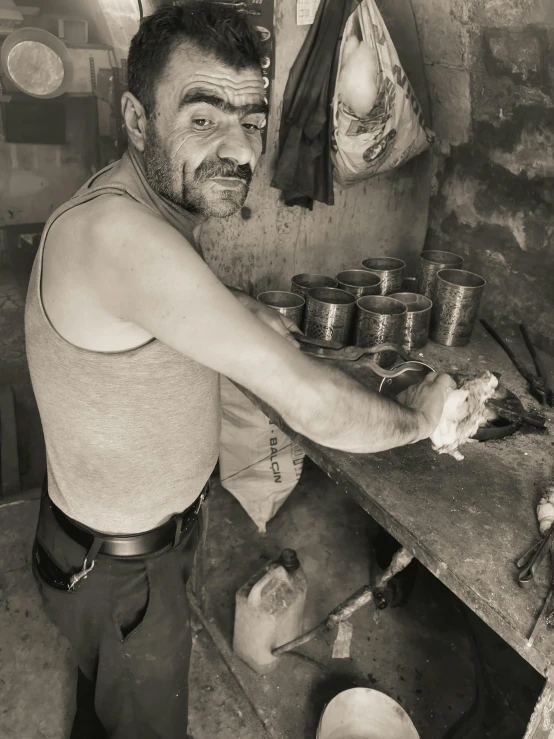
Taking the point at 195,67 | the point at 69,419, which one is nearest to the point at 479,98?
the point at 195,67

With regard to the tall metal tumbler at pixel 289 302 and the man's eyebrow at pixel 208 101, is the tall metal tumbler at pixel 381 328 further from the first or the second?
the man's eyebrow at pixel 208 101

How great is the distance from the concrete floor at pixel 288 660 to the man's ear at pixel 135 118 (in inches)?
73.1

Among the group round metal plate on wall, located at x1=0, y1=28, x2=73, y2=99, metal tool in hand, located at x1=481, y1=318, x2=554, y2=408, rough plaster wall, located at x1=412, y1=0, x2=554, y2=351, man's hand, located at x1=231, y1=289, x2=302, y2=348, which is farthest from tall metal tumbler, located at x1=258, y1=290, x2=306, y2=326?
round metal plate on wall, located at x1=0, y1=28, x2=73, y2=99

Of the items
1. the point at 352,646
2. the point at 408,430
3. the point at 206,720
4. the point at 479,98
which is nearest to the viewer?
the point at 408,430

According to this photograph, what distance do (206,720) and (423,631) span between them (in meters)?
1.02

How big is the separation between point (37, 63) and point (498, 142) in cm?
202

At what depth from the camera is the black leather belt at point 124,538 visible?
5.41 feet

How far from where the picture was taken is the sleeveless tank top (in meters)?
1.42

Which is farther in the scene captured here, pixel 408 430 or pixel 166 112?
pixel 408 430

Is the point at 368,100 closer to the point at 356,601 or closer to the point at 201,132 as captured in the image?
the point at 201,132

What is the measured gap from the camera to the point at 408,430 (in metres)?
1.65

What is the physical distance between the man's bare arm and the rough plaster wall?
1.85 m

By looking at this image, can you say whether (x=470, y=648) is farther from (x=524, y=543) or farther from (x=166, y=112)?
(x=166, y=112)

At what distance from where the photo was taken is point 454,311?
2.53 metres
